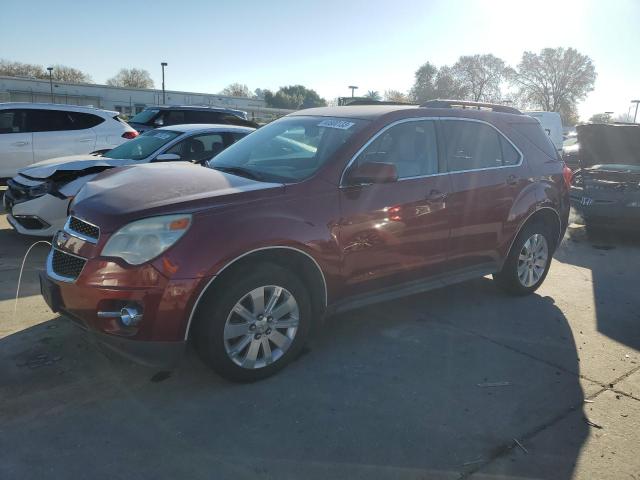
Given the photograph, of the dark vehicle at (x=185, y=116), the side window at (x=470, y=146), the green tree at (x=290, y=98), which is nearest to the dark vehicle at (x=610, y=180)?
the side window at (x=470, y=146)

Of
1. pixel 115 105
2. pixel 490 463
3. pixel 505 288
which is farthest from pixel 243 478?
pixel 115 105

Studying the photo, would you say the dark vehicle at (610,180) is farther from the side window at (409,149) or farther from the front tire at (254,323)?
the front tire at (254,323)

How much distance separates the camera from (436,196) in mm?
4172

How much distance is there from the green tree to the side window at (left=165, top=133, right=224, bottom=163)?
76903 millimetres

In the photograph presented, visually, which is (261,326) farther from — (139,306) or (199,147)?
(199,147)

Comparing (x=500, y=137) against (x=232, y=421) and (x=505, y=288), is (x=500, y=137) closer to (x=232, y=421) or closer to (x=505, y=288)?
(x=505, y=288)

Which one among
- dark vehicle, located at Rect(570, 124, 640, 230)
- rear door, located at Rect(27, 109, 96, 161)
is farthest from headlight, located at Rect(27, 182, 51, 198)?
dark vehicle, located at Rect(570, 124, 640, 230)

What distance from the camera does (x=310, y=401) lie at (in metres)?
3.19

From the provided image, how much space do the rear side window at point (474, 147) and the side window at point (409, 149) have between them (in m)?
0.17

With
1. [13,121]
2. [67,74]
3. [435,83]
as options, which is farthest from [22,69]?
[13,121]

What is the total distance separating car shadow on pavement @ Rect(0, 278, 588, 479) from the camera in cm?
262

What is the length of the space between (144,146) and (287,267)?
183 inches

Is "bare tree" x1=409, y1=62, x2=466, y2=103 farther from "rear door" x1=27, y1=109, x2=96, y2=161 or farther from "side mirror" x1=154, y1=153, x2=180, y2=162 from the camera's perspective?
→ "side mirror" x1=154, y1=153, x2=180, y2=162

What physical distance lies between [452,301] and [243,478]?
3.18m
